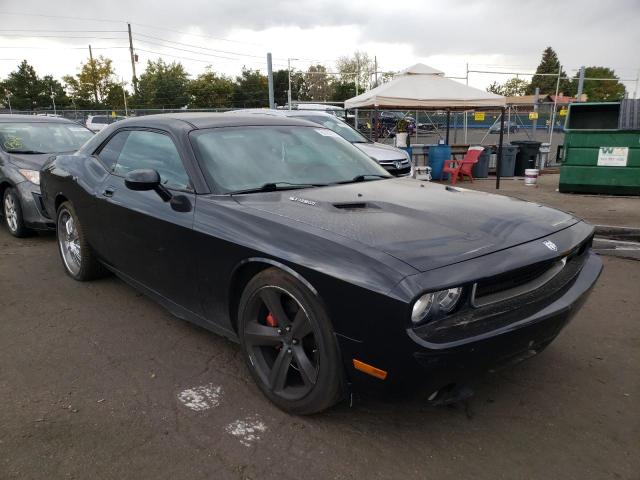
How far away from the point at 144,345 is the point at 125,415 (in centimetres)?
85

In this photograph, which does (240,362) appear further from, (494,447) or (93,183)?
(93,183)

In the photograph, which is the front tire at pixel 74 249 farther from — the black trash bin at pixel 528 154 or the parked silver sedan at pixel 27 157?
the black trash bin at pixel 528 154

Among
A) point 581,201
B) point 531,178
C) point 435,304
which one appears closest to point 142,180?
point 435,304

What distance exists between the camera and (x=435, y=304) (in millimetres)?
2064

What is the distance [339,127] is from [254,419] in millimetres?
8994

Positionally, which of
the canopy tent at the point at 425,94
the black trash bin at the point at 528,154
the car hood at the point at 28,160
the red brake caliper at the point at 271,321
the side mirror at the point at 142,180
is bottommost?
the red brake caliper at the point at 271,321

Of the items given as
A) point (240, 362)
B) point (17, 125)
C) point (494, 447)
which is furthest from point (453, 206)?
point (17, 125)

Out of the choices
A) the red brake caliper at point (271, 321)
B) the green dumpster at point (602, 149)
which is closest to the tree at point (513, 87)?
the green dumpster at point (602, 149)

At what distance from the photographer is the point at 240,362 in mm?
3162

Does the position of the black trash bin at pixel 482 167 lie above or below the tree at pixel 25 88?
below

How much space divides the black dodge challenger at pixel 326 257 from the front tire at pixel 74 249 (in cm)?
65

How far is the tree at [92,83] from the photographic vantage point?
166 ft

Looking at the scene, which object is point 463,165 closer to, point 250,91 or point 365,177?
point 365,177

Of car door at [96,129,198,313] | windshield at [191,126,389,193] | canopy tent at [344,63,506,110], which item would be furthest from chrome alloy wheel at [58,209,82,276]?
canopy tent at [344,63,506,110]
